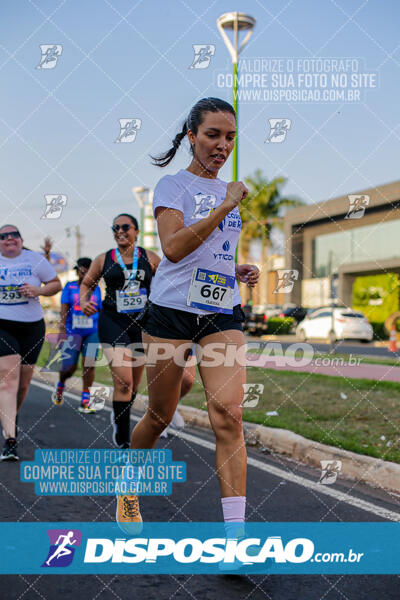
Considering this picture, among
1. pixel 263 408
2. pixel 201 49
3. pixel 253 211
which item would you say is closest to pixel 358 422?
pixel 263 408

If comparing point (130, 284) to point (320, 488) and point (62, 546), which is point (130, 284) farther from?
point (62, 546)

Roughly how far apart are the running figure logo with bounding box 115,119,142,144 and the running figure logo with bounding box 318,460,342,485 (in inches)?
121

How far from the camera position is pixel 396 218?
41.5 meters

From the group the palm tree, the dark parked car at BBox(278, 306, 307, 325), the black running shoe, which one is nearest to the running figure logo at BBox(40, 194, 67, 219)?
the black running shoe

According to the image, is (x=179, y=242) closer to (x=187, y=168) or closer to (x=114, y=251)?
(x=187, y=168)

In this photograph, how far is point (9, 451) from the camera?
5.57 metres

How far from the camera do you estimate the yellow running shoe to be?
12.1ft

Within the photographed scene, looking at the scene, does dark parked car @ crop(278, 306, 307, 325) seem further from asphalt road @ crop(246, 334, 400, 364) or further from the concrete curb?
the concrete curb

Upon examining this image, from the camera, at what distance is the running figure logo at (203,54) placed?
255 inches

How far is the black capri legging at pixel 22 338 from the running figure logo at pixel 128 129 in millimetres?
1711

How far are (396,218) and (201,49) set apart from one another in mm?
36886

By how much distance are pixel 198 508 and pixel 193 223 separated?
1897 mm

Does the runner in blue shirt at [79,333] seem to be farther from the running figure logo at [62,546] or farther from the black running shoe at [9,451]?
the running figure logo at [62,546]

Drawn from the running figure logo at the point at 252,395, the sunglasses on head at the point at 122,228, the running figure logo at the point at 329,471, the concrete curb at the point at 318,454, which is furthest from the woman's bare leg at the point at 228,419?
the running figure logo at the point at 252,395
